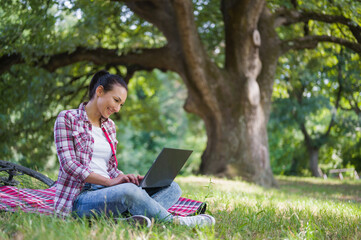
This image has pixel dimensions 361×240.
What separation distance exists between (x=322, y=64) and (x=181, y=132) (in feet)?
71.3

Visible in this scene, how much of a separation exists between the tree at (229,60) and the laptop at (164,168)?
583cm

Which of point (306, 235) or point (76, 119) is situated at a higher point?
point (76, 119)

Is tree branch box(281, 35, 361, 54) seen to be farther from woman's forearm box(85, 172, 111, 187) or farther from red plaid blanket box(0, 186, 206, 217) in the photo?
woman's forearm box(85, 172, 111, 187)

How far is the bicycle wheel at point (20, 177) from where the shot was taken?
4379mm

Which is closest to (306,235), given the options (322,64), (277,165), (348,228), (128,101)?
(348,228)

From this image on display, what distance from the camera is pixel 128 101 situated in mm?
17125

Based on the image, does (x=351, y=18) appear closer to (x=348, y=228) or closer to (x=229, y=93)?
(x=229, y=93)

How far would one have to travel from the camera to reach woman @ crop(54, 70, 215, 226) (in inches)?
116

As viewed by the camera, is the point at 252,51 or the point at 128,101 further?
the point at 128,101

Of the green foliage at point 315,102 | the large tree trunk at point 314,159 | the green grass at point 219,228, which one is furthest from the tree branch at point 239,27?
the large tree trunk at point 314,159

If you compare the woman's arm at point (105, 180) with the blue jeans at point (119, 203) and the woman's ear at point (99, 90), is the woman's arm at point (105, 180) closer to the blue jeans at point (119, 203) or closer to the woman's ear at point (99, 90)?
the blue jeans at point (119, 203)

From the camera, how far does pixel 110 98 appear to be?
3.37m

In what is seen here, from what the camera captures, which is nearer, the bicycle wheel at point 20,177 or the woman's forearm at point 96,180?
the woman's forearm at point 96,180

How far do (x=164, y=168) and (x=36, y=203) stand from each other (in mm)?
1252
